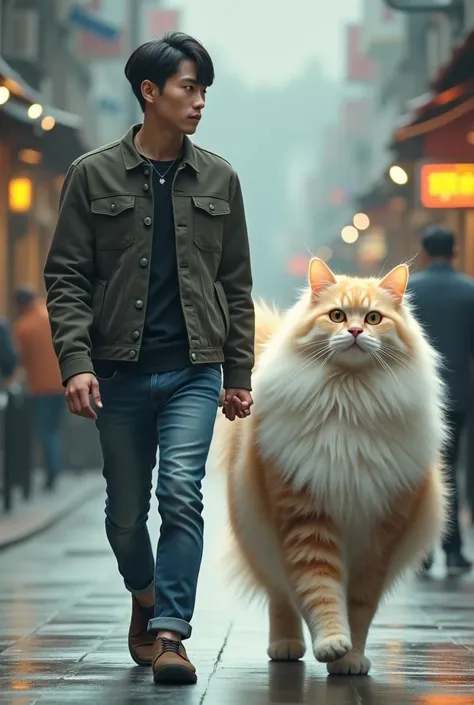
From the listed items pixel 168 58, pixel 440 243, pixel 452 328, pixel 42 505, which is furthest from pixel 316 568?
pixel 42 505

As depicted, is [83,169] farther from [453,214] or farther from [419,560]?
[453,214]

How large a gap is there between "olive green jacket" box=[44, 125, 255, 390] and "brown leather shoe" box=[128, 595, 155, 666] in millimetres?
966

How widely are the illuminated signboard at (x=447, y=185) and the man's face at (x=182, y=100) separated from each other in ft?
33.4

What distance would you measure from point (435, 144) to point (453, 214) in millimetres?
3563

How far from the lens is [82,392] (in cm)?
579

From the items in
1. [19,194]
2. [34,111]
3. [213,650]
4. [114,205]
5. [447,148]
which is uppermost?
[114,205]

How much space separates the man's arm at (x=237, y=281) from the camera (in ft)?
20.7

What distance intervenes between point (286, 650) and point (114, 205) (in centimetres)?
195

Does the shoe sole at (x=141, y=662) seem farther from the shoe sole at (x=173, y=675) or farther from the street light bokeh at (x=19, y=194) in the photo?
the street light bokeh at (x=19, y=194)

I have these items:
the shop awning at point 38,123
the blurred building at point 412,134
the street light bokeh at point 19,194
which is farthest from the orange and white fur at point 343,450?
the street light bokeh at point 19,194

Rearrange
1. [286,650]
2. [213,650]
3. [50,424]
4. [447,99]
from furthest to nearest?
[447,99], [50,424], [213,650], [286,650]

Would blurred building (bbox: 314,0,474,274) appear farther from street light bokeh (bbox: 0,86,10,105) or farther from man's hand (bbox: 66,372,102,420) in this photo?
man's hand (bbox: 66,372,102,420)

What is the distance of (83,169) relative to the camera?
6148 millimetres

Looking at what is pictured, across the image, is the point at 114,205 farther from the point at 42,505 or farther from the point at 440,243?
the point at 42,505
